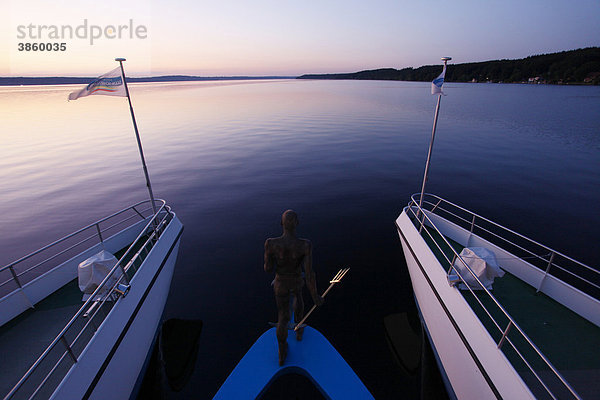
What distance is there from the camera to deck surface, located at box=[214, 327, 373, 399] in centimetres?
500

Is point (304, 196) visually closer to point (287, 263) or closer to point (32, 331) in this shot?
point (287, 263)

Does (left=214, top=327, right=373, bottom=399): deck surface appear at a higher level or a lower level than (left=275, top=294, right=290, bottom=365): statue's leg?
lower

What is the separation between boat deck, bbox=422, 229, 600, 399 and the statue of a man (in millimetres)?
3219

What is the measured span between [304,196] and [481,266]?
34.4 ft

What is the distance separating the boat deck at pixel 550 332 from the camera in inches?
175

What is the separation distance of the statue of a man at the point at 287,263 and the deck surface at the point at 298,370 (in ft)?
2.04

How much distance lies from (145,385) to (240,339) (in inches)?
88.9

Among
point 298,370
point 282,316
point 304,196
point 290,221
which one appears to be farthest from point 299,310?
point 304,196

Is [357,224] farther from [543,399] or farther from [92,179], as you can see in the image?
[92,179]

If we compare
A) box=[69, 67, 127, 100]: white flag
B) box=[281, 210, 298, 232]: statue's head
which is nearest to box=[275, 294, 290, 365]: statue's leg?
box=[281, 210, 298, 232]: statue's head

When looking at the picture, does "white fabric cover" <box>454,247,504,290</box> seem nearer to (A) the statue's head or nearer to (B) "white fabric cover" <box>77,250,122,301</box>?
(A) the statue's head

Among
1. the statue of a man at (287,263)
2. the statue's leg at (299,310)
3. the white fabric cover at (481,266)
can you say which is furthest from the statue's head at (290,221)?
the white fabric cover at (481,266)

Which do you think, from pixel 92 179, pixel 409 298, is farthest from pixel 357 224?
A: pixel 92 179

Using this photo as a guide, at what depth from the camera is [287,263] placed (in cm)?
471
